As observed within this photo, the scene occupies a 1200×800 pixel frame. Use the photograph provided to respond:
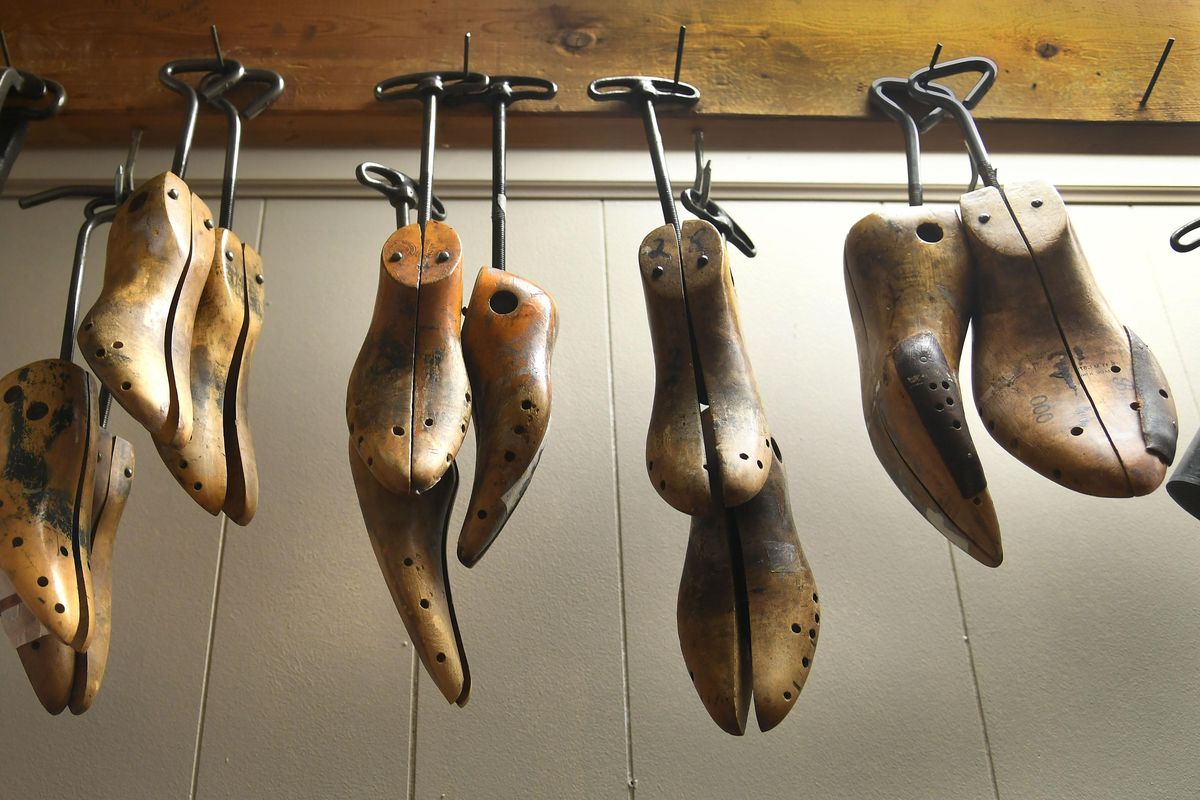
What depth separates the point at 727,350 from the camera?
71cm

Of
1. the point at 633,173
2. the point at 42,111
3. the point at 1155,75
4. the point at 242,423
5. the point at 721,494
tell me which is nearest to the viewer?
the point at 721,494

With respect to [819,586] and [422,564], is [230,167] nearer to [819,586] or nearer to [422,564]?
[422,564]

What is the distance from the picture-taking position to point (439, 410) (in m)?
0.65

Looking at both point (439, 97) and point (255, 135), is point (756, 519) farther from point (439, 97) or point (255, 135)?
point (255, 135)

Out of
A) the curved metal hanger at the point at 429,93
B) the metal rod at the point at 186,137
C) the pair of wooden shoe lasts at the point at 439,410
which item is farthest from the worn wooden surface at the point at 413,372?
the metal rod at the point at 186,137

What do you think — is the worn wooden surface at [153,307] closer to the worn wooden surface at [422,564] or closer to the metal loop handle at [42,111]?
the worn wooden surface at [422,564]

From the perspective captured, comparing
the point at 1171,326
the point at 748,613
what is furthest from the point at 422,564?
the point at 1171,326

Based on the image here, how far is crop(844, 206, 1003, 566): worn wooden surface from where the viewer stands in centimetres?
65

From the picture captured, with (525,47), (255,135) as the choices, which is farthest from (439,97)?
(255,135)

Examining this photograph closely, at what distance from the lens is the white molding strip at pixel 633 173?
119 cm

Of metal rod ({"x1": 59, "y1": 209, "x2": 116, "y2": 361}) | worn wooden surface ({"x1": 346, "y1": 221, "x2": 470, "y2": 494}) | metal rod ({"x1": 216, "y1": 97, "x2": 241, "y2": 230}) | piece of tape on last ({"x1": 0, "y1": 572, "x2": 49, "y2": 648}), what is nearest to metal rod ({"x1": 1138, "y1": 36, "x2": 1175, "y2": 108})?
worn wooden surface ({"x1": 346, "y1": 221, "x2": 470, "y2": 494})

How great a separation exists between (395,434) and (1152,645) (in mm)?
753

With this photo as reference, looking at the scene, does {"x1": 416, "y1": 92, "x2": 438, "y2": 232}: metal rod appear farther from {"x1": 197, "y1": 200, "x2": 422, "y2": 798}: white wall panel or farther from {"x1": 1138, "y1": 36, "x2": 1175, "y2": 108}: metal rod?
{"x1": 1138, "y1": 36, "x2": 1175, "y2": 108}: metal rod

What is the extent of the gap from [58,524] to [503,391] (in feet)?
0.93
